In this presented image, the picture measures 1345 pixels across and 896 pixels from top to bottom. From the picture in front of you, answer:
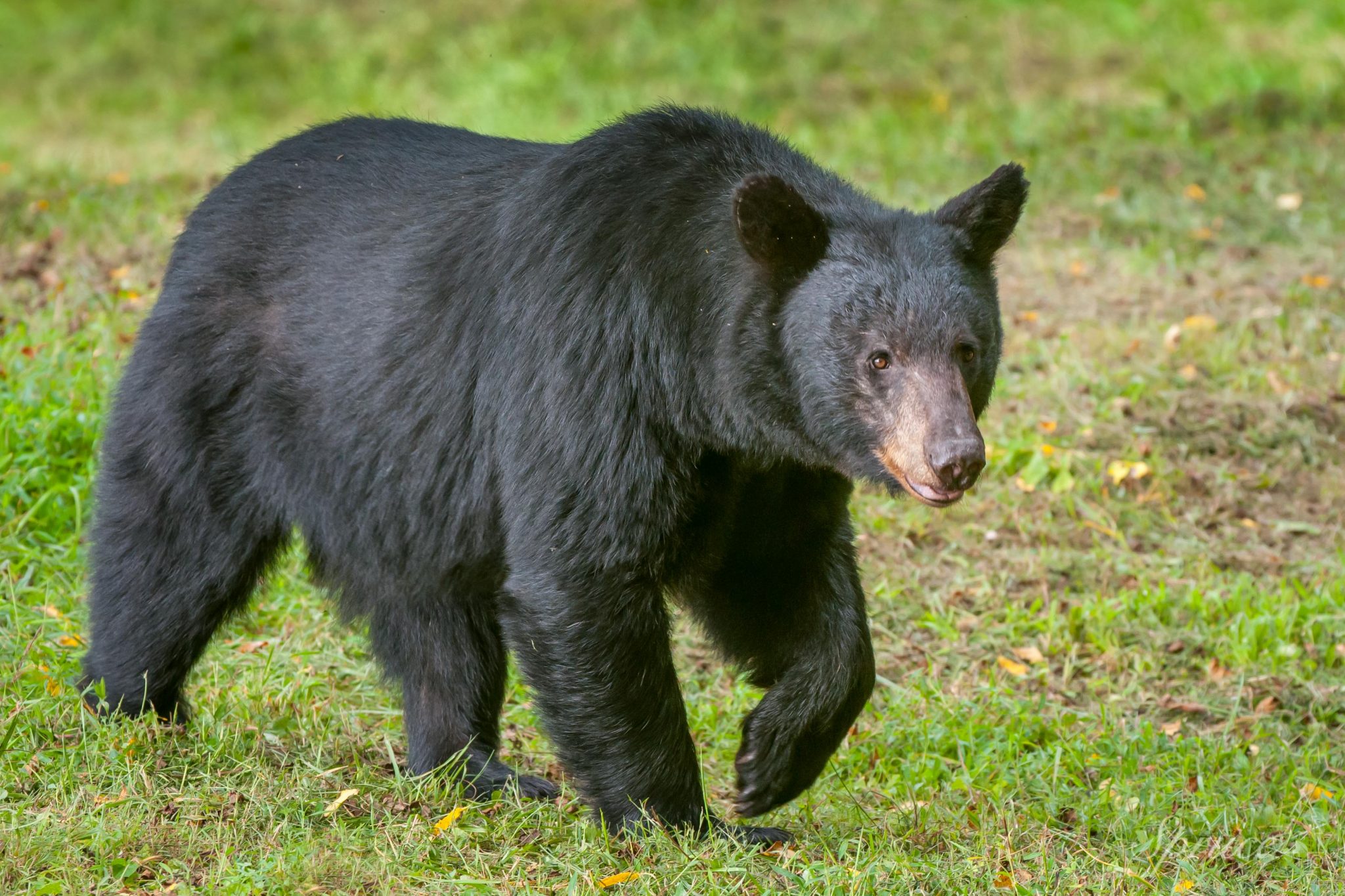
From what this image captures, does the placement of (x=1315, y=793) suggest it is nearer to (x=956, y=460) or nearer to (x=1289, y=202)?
(x=956, y=460)

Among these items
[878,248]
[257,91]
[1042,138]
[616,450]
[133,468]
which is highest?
[878,248]

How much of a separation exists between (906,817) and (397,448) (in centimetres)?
193

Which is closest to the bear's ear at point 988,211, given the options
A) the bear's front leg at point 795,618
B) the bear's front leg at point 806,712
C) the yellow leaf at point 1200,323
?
the bear's front leg at point 795,618

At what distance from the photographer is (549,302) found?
4.30 m

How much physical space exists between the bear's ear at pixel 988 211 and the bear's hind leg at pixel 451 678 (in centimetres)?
188

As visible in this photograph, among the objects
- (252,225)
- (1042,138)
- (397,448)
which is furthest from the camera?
(1042,138)

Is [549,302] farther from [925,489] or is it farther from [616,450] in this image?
[925,489]

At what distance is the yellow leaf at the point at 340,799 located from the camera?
14.5 feet

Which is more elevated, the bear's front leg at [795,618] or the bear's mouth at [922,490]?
the bear's mouth at [922,490]

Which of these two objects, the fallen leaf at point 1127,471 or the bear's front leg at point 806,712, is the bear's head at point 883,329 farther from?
the fallen leaf at point 1127,471

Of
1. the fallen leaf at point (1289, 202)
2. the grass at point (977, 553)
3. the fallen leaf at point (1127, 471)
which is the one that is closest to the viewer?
the grass at point (977, 553)

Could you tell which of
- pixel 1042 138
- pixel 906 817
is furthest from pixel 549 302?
pixel 1042 138

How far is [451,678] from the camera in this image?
4.95m

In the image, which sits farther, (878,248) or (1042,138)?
(1042,138)
